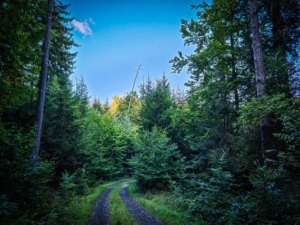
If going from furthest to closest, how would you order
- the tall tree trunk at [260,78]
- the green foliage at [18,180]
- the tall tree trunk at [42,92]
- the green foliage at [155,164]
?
the green foliage at [155,164]
the tall tree trunk at [42,92]
the tall tree trunk at [260,78]
the green foliage at [18,180]

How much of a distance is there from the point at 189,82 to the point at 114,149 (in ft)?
52.7

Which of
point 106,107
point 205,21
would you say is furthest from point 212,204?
point 106,107

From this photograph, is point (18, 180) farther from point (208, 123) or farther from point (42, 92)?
point (208, 123)

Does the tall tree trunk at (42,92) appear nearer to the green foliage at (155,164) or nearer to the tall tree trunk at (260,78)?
the green foliage at (155,164)

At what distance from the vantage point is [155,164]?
628 inches

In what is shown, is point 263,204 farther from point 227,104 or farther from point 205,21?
point 205,21

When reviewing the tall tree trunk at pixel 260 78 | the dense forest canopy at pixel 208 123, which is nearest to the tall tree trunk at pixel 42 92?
the dense forest canopy at pixel 208 123

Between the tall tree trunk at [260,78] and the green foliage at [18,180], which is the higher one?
the tall tree trunk at [260,78]

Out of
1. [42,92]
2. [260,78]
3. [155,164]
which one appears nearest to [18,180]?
[42,92]

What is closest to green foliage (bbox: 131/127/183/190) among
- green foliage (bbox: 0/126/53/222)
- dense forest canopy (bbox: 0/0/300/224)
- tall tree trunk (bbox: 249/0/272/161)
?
dense forest canopy (bbox: 0/0/300/224)

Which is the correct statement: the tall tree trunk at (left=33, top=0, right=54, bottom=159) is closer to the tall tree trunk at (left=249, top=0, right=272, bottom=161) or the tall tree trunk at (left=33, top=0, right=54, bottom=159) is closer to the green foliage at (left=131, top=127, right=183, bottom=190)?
the green foliage at (left=131, top=127, right=183, bottom=190)

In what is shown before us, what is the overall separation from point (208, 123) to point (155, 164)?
6.39 m

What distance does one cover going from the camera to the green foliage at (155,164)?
15.7 metres

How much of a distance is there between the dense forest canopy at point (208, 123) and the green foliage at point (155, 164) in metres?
0.10
